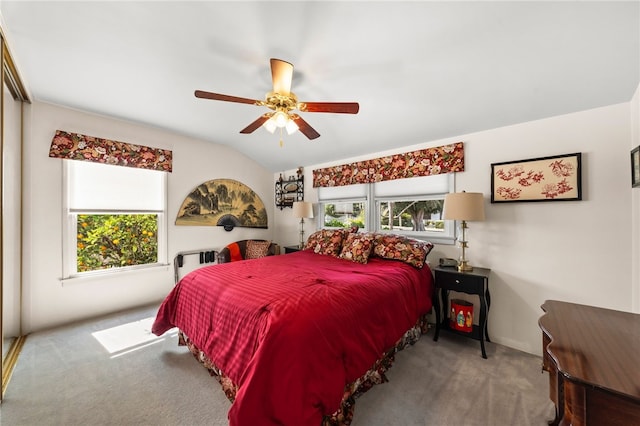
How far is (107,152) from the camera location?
10.2ft

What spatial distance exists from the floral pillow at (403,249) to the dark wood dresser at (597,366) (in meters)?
1.36

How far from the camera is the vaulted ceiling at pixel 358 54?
1.54 m

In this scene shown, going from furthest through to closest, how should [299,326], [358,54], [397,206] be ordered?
[397,206]
[358,54]
[299,326]

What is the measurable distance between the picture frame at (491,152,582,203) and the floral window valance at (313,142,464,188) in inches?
16.2

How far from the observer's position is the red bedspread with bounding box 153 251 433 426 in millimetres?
1274

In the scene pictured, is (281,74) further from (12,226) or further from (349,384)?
(12,226)

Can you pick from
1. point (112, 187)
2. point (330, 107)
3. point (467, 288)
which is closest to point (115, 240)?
point (112, 187)

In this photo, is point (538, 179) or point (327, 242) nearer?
point (538, 179)

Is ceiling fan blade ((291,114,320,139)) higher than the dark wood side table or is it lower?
higher

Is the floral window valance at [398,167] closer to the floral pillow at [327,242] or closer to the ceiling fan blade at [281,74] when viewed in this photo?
the floral pillow at [327,242]

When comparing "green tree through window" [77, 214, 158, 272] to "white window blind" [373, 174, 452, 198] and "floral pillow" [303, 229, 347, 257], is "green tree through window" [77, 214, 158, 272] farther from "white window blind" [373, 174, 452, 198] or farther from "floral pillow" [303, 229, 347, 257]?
"white window blind" [373, 174, 452, 198]

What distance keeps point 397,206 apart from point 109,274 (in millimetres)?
3895

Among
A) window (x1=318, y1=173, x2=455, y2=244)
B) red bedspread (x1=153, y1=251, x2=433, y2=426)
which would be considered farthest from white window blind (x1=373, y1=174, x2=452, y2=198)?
red bedspread (x1=153, y1=251, x2=433, y2=426)

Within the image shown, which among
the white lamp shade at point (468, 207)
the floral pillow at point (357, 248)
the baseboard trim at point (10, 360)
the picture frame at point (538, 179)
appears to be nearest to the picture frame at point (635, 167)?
the picture frame at point (538, 179)
